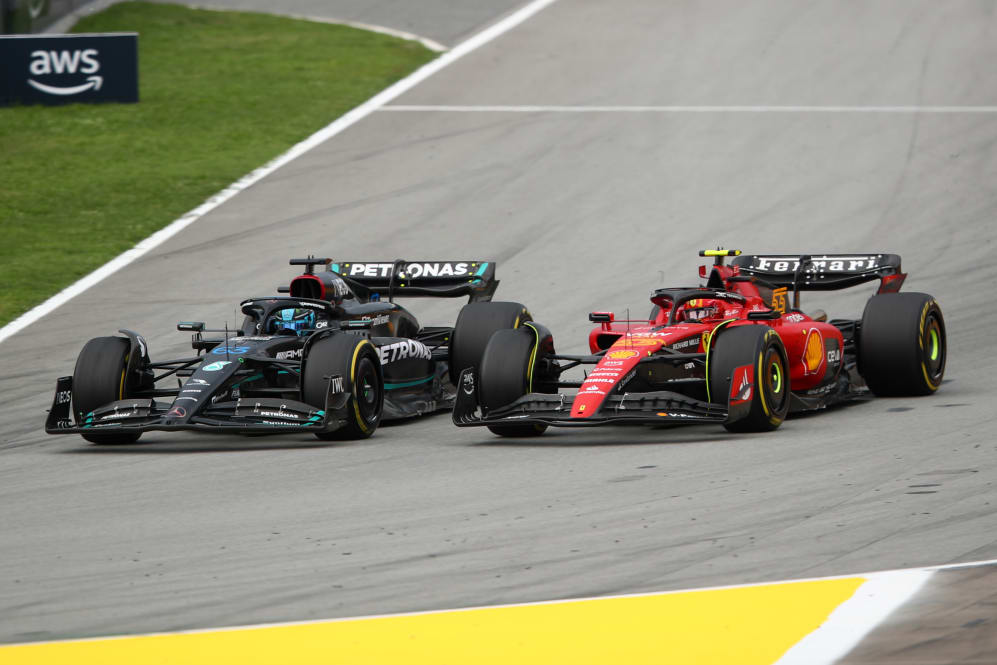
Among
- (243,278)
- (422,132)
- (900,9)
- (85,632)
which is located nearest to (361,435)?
(85,632)

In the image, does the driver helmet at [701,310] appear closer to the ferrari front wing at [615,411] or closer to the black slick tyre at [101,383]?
the ferrari front wing at [615,411]

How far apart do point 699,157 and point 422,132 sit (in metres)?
5.25

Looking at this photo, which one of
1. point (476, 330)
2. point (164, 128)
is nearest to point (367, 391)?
point (476, 330)

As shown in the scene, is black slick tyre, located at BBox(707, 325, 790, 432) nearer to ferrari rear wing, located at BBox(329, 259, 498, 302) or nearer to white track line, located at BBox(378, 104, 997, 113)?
ferrari rear wing, located at BBox(329, 259, 498, 302)

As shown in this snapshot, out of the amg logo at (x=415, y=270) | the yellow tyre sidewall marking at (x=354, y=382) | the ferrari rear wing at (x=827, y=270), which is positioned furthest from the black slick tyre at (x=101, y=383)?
the ferrari rear wing at (x=827, y=270)

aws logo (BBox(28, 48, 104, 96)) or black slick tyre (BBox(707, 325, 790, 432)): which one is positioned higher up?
aws logo (BBox(28, 48, 104, 96))

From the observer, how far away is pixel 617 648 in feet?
22.2

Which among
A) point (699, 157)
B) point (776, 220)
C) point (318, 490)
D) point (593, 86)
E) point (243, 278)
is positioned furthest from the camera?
point (593, 86)

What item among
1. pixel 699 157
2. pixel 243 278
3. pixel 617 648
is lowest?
pixel 617 648

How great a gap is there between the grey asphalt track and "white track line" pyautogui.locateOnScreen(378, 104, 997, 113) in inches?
12.2

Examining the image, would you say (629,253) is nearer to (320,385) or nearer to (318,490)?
(320,385)

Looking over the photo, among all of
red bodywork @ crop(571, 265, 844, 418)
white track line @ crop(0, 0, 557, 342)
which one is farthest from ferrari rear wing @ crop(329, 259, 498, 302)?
white track line @ crop(0, 0, 557, 342)

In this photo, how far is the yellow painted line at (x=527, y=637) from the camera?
6.69 metres

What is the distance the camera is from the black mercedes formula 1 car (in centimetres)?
1272
